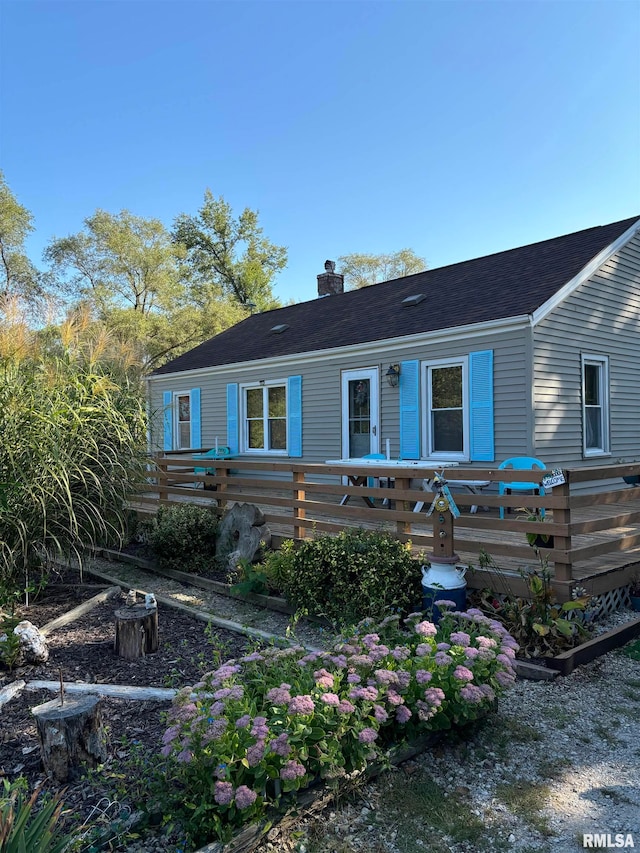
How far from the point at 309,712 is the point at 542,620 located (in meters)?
2.22

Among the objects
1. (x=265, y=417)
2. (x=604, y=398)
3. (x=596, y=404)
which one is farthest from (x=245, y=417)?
(x=604, y=398)

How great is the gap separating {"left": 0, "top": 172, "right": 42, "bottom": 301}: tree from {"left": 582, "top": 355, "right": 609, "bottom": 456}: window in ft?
76.5

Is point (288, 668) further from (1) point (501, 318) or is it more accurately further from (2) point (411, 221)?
(2) point (411, 221)

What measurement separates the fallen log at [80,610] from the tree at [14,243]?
22977 mm

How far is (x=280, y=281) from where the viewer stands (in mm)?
30953

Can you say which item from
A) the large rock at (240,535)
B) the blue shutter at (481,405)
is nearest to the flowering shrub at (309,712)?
the large rock at (240,535)

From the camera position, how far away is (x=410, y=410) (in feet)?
27.5

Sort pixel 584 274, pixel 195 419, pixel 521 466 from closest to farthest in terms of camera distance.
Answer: pixel 521 466 < pixel 584 274 < pixel 195 419

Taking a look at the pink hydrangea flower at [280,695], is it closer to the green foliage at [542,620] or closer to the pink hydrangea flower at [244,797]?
the pink hydrangea flower at [244,797]

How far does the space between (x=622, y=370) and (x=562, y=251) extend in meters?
2.12

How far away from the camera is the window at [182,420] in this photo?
13.4 meters

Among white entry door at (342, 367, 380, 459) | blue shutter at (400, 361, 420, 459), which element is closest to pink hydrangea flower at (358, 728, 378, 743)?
blue shutter at (400, 361, 420, 459)

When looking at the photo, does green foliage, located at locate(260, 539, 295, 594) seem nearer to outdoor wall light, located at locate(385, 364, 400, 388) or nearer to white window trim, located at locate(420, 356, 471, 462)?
white window trim, located at locate(420, 356, 471, 462)

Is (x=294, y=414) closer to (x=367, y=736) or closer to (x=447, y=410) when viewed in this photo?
(x=447, y=410)
